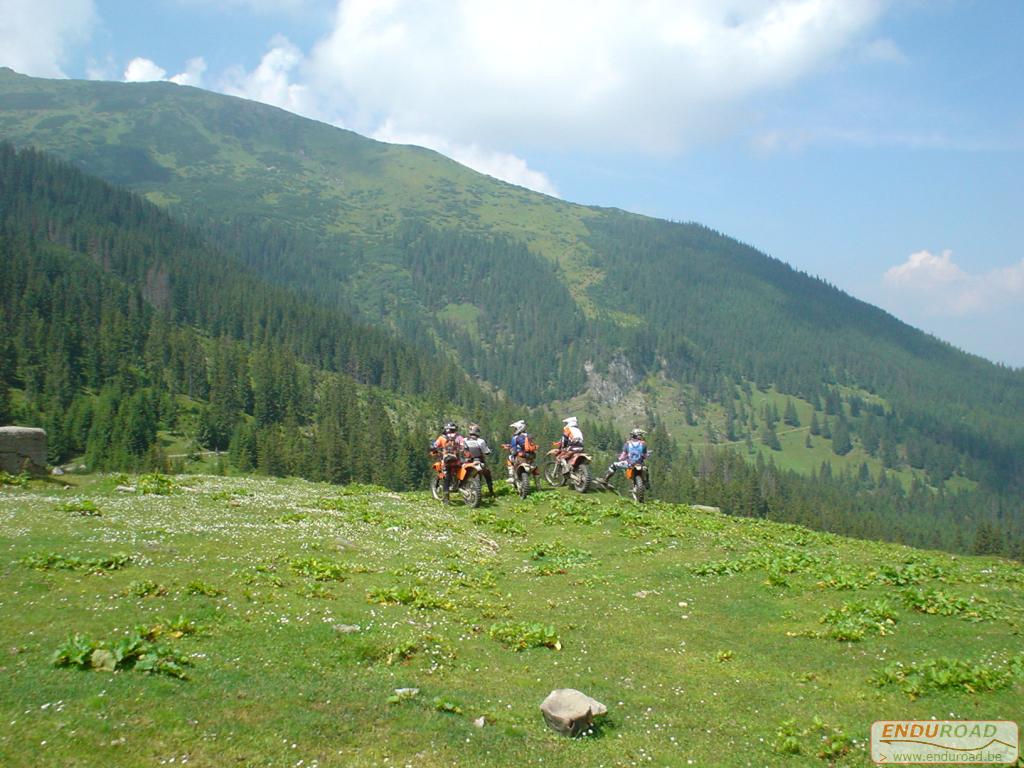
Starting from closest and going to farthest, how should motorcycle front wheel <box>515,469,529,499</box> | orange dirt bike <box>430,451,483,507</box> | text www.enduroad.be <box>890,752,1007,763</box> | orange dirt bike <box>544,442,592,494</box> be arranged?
1. text www.enduroad.be <box>890,752,1007,763</box>
2. orange dirt bike <box>430,451,483,507</box>
3. motorcycle front wheel <box>515,469,529,499</box>
4. orange dirt bike <box>544,442,592,494</box>

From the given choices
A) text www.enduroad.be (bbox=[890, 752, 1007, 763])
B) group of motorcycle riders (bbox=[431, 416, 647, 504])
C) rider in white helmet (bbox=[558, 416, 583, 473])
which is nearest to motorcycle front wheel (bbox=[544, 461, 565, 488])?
group of motorcycle riders (bbox=[431, 416, 647, 504])

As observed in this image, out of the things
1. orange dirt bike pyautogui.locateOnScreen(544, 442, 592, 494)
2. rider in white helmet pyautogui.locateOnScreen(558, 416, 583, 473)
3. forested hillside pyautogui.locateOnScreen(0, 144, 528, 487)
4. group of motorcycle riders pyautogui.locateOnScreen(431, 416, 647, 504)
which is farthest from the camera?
forested hillside pyautogui.locateOnScreen(0, 144, 528, 487)

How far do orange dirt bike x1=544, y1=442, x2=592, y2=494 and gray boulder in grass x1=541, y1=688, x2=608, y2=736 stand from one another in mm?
24603

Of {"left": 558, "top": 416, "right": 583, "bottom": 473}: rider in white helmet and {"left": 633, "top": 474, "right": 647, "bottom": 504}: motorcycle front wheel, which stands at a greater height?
{"left": 558, "top": 416, "right": 583, "bottom": 473}: rider in white helmet

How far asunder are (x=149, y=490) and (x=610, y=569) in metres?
21.9

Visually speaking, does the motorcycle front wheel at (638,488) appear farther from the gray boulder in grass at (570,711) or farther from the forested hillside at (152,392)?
the forested hillside at (152,392)

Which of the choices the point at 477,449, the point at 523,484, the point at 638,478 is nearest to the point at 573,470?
the point at 523,484

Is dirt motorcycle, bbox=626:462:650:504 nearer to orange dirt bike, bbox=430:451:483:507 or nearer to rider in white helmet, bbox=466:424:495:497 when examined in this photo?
rider in white helmet, bbox=466:424:495:497

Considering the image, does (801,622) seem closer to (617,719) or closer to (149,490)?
(617,719)

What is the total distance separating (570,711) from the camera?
10.6m

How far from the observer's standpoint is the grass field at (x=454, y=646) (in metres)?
9.59

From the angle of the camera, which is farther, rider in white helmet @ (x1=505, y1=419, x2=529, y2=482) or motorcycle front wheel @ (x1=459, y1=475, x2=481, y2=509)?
rider in white helmet @ (x1=505, y1=419, x2=529, y2=482)

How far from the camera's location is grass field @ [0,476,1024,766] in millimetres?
9594

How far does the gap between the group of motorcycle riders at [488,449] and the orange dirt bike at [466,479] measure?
0.37 ft
